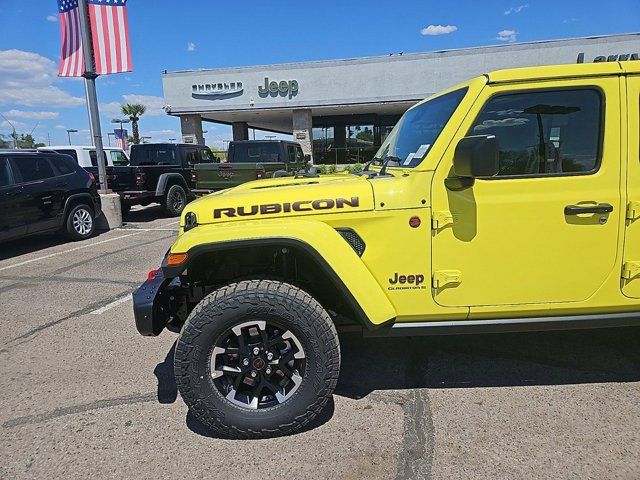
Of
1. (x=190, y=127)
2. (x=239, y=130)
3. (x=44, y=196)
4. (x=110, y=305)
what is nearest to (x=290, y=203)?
(x=110, y=305)

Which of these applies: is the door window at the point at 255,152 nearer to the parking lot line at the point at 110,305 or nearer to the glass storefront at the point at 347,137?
the parking lot line at the point at 110,305

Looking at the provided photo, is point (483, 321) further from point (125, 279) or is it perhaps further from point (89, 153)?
point (89, 153)

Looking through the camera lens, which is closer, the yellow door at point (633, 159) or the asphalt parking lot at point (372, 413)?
the asphalt parking lot at point (372, 413)

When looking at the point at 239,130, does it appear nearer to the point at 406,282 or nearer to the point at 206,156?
the point at 206,156

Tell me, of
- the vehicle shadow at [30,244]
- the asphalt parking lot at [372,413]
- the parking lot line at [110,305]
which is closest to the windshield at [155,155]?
the vehicle shadow at [30,244]

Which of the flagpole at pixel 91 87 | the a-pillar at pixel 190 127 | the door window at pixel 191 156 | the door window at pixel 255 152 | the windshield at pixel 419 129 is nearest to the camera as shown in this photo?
the windshield at pixel 419 129

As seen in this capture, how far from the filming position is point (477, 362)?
3.22 meters

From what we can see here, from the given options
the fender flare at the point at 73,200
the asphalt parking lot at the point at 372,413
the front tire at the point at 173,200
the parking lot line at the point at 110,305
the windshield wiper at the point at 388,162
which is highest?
the windshield wiper at the point at 388,162

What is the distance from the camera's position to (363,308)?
7.80 feet

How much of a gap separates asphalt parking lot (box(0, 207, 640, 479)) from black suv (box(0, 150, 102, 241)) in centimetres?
373

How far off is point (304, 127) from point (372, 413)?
22.1 meters

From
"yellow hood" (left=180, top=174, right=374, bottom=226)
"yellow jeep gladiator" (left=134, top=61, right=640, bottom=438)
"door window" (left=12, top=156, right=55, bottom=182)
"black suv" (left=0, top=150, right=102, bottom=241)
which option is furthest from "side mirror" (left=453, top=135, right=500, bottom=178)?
"door window" (left=12, top=156, right=55, bottom=182)

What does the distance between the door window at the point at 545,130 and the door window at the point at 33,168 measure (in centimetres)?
767

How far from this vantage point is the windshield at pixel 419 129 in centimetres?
259
